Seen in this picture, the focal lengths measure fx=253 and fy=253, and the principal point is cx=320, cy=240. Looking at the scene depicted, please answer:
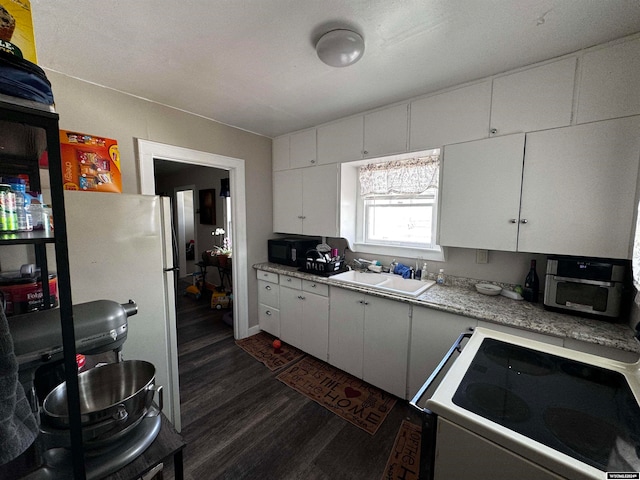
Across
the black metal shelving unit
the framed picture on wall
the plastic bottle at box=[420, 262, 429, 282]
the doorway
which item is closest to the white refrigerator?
the black metal shelving unit

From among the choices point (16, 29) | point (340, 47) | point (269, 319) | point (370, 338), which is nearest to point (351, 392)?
point (370, 338)

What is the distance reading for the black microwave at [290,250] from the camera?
2.87 metres

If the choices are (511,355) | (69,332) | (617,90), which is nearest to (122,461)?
(69,332)

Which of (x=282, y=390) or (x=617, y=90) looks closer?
(x=617, y=90)

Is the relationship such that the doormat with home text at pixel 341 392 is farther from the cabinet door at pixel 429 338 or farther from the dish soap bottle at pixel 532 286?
the dish soap bottle at pixel 532 286

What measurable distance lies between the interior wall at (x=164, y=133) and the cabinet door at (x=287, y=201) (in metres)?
0.10

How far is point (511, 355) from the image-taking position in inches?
43.6

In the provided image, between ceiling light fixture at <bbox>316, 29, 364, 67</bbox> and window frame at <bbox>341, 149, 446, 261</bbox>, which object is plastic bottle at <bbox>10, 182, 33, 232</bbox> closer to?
ceiling light fixture at <bbox>316, 29, 364, 67</bbox>

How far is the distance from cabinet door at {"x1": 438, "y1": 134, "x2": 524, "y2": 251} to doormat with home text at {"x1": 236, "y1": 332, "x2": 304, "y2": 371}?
188 centimetres

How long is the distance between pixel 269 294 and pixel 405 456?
195 centimetres

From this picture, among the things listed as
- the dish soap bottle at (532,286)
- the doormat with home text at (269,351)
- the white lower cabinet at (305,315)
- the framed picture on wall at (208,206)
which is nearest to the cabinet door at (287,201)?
the white lower cabinet at (305,315)

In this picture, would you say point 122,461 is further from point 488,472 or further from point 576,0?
point 576,0

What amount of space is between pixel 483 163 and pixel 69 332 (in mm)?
2237

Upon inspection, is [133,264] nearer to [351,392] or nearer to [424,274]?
[351,392]
